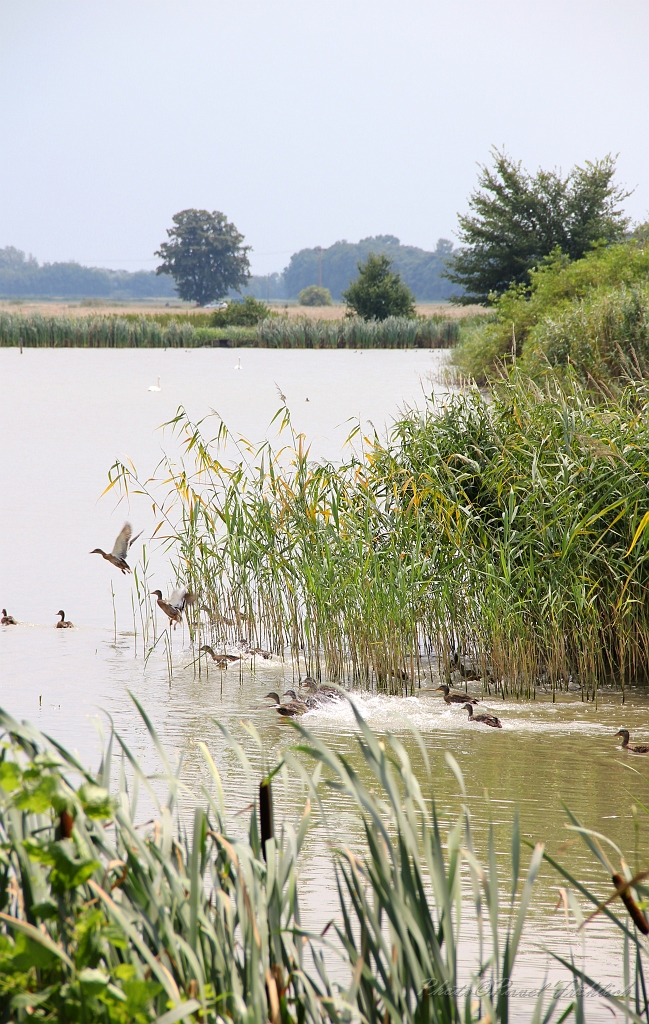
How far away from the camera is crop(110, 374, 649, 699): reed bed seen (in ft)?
18.7

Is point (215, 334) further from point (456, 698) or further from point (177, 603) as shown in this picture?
point (456, 698)

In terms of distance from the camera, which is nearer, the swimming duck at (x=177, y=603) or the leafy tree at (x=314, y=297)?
the swimming duck at (x=177, y=603)

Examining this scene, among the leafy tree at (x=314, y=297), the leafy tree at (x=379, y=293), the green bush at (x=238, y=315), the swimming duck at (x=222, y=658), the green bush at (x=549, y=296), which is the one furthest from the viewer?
the leafy tree at (x=314, y=297)

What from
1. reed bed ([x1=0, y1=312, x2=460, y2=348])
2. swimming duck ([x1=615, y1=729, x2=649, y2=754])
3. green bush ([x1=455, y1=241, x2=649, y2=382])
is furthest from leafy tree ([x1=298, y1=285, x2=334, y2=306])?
swimming duck ([x1=615, y1=729, x2=649, y2=754])

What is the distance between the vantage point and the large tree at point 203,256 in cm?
11062

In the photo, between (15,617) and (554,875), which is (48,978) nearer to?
(554,875)

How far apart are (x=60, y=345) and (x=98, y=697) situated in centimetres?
3499

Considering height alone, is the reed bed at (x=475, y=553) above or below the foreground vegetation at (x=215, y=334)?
below

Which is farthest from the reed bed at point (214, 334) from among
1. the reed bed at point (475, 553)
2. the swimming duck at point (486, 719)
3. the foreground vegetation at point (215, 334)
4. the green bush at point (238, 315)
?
the swimming duck at point (486, 719)

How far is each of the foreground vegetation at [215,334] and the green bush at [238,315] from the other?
19.1 ft

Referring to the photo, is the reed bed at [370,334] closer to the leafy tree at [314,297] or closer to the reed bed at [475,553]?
the reed bed at [475,553]

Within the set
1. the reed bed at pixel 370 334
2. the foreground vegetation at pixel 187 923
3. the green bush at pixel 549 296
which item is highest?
the reed bed at pixel 370 334

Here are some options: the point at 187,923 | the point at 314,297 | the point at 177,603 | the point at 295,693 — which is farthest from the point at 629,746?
the point at 314,297

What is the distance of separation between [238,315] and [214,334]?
8014 millimetres
